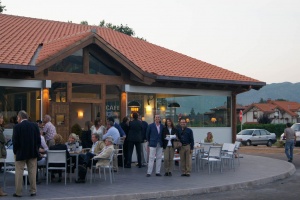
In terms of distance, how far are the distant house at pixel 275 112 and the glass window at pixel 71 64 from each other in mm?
85241

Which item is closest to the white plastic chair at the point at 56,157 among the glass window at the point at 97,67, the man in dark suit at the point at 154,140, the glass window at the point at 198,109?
the man in dark suit at the point at 154,140

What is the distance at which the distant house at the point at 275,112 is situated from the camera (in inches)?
4114

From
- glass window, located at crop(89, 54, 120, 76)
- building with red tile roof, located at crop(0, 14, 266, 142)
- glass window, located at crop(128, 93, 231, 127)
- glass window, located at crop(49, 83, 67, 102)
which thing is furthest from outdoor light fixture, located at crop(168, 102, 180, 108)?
glass window, located at crop(49, 83, 67, 102)

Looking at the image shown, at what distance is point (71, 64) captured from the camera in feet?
60.8

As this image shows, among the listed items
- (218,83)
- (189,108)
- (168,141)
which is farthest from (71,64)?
(218,83)

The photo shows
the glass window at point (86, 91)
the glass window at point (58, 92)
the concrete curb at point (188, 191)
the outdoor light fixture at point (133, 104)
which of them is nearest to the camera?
the concrete curb at point (188, 191)

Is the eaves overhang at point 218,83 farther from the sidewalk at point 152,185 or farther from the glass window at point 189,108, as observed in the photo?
the sidewalk at point 152,185

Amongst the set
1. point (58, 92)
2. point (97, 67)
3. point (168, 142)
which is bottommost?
point (168, 142)

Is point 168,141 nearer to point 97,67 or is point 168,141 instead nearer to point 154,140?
point 154,140

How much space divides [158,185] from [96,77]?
6.82 metres

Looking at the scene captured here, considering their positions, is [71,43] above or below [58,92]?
above

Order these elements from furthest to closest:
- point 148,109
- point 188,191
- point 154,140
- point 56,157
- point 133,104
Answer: point 148,109 → point 133,104 → point 154,140 → point 56,157 → point 188,191

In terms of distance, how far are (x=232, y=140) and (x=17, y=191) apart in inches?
541

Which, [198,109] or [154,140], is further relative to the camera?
[198,109]
